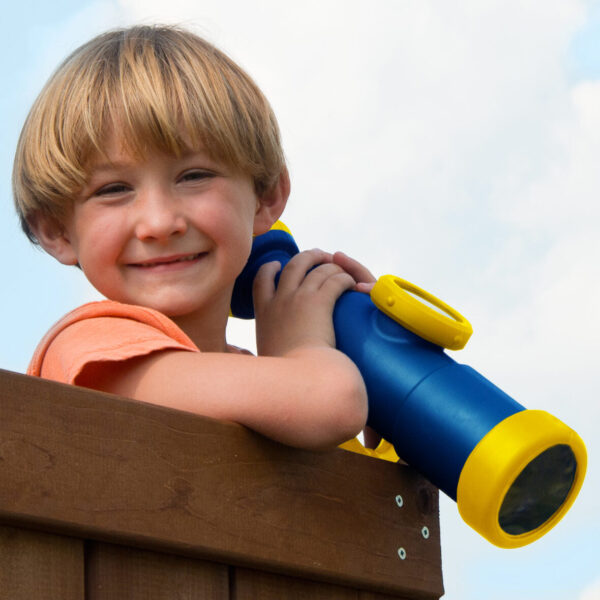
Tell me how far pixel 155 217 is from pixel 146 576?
0.61 metres

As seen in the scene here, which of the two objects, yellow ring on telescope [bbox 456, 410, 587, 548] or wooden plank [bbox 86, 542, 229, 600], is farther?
yellow ring on telescope [bbox 456, 410, 587, 548]

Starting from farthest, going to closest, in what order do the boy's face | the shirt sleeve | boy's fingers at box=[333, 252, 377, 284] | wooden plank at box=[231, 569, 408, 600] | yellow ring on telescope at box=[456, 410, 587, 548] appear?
boy's fingers at box=[333, 252, 377, 284] < the boy's face < yellow ring on telescope at box=[456, 410, 587, 548] < the shirt sleeve < wooden plank at box=[231, 569, 408, 600]

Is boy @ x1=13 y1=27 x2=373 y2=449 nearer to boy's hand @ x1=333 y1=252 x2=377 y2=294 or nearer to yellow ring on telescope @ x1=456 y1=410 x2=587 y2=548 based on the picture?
boy's hand @ x1=333 y1=252 x2=377 y2=294

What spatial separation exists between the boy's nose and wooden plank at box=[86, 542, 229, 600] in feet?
1.84

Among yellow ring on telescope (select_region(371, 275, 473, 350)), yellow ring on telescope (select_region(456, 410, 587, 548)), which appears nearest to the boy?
yellow ring on telescope (select_region(371, 275, 473, 350))

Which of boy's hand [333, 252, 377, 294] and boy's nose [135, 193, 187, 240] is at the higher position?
boy's hand [333, 252, 377, 294]

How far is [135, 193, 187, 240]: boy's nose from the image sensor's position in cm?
159

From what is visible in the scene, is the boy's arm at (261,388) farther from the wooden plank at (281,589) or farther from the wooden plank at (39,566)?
the wooden plank at (39,566)

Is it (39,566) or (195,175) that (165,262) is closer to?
(195,175)

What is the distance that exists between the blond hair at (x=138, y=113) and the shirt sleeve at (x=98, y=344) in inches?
10.6

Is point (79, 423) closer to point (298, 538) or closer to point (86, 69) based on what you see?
point (298, 538)

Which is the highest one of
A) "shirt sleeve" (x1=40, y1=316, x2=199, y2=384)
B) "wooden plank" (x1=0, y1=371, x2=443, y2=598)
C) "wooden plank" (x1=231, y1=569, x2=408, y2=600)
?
"shirt sleeve" (x1=40, y1=316, x2=199, y2=384)

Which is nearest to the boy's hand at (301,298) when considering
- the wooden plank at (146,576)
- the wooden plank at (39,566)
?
the wooden plank at (146,576)

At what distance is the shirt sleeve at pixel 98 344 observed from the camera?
1.36 meters
